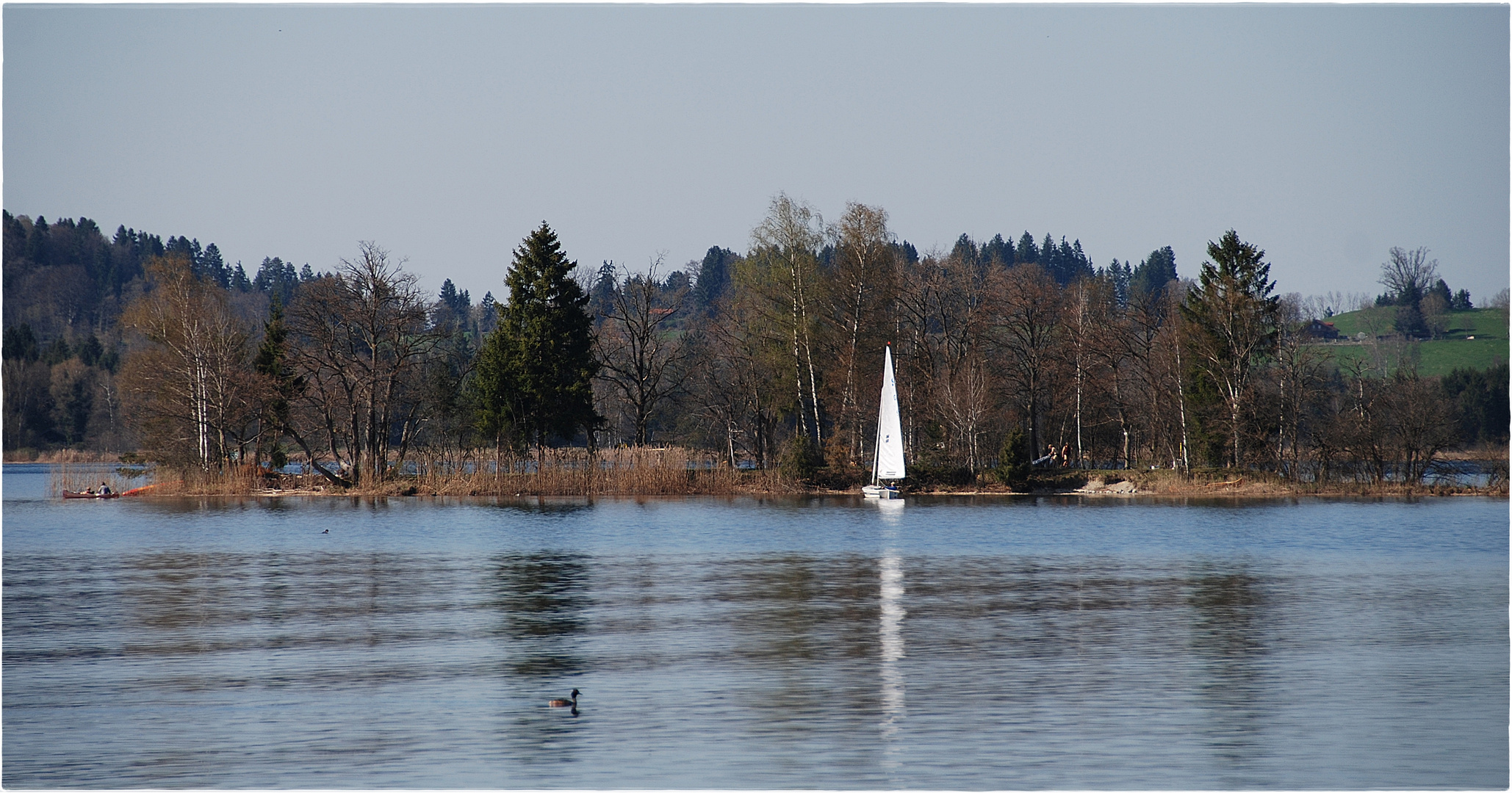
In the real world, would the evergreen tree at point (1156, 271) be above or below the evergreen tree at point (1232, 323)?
above

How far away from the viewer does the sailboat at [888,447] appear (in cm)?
4716

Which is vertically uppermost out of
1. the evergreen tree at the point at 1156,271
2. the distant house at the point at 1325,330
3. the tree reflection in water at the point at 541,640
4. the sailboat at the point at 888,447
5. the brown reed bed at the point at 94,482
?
the evergreen tree at the point at 1156,271

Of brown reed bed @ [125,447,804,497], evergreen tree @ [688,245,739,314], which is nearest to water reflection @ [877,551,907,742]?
brown reed bed @ [125,447,804,497]

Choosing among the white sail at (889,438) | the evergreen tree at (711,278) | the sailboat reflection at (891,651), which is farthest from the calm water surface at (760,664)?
the evergreen tree at (711,278)

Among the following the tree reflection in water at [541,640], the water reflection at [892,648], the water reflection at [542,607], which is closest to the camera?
the tree reflection in water at [541,640]

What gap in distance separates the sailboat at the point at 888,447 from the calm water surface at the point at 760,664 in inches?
661

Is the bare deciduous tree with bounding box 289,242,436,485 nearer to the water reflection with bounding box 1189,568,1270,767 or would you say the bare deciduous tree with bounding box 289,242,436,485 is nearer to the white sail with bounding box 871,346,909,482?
the white sail with bounding box 871,346,909,482

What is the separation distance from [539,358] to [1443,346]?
85519 mm

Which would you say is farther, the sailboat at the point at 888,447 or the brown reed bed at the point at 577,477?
the brown reed bed at the point at 577,477

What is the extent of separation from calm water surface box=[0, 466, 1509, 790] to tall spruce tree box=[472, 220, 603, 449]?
21.5m

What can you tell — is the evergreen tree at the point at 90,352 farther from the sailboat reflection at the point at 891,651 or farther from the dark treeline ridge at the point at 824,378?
the sailboat reflection at the point at 891,651


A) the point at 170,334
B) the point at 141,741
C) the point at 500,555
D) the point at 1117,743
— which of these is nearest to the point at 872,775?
the point at 1117,743

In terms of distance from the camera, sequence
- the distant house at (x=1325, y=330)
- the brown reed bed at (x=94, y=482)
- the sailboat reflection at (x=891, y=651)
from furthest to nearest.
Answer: the distant house at (x=1325, y=330) < the brown reed bed at (x=94, y=482) < the sailboat reflection at (x=891, y=651)

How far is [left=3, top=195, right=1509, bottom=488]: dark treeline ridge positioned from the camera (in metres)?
48.5
